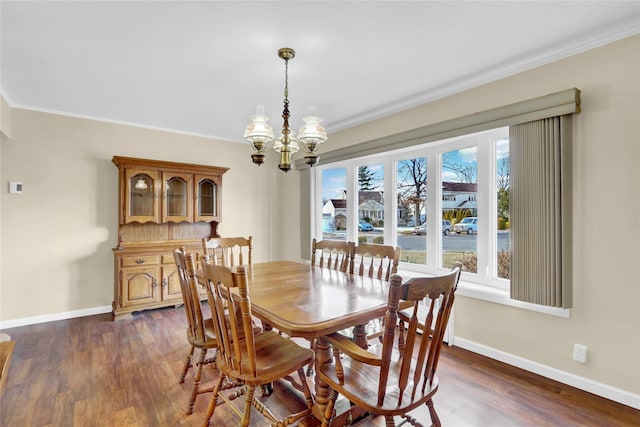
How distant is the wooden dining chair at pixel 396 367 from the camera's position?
1.20m

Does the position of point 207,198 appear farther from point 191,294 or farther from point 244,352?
point 244,352

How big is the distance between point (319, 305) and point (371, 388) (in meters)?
0.46

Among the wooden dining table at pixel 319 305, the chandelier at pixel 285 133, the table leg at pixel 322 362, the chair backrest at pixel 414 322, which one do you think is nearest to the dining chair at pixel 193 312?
the wooden dining table at pixel 319 305

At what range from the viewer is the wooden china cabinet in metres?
3.65

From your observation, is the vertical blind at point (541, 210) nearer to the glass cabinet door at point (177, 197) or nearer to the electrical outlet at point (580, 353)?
the electrical outlet at point (580, 353)

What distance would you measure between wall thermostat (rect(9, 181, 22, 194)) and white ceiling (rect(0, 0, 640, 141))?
883 mm

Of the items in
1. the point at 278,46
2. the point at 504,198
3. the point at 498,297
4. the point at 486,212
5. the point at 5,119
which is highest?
the point at 278,46

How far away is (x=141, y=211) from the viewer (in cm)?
384

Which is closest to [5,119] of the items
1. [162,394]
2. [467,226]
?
[162,394]

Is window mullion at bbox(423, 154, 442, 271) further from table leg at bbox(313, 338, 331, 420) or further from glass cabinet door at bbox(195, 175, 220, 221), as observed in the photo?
glass cabinet door at bbox(195, 175, 220, 221)

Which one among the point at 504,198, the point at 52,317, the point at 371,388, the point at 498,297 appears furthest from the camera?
the point at 52,317

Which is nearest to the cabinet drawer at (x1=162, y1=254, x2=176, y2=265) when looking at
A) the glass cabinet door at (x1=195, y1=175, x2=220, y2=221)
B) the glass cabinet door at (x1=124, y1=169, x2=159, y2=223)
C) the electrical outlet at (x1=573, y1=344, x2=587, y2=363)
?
the glass cabinet door at (x1=124, y1=169, x2=159, y2=223)

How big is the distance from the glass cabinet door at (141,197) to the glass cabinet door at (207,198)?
1.74 ft

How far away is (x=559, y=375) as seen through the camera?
226 centimetres
